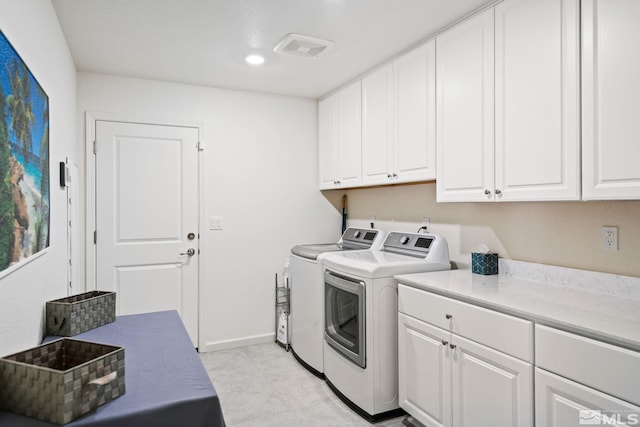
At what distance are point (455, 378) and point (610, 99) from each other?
4.66 feet

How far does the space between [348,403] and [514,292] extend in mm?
1355

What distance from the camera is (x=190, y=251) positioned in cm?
355

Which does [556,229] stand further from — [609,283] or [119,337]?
[119,337]

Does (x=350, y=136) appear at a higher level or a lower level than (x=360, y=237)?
higher

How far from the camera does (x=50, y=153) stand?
190 centimetres

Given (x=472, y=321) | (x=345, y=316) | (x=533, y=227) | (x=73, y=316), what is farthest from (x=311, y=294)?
(x=73, y=316)

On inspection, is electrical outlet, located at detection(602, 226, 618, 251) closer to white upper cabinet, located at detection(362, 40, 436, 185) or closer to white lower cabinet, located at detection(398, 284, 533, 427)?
white lower cabinet, located at detection(398, 284, 533, 427)

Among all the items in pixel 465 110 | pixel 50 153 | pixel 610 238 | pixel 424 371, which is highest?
pixel 465 110

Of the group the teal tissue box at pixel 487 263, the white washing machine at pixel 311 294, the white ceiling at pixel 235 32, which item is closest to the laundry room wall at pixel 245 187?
the white ceiling at pixel 235 32

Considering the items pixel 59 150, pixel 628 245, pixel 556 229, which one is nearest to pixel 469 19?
pixel 556 229

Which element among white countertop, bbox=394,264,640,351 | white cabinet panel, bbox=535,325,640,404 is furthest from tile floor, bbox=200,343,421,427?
white cabinet panel, bbox=535,325,640,404

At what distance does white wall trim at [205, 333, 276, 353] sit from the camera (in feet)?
11.9

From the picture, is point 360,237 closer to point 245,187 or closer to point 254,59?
point 245,187

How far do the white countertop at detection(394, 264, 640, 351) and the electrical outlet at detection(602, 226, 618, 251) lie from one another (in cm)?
14
